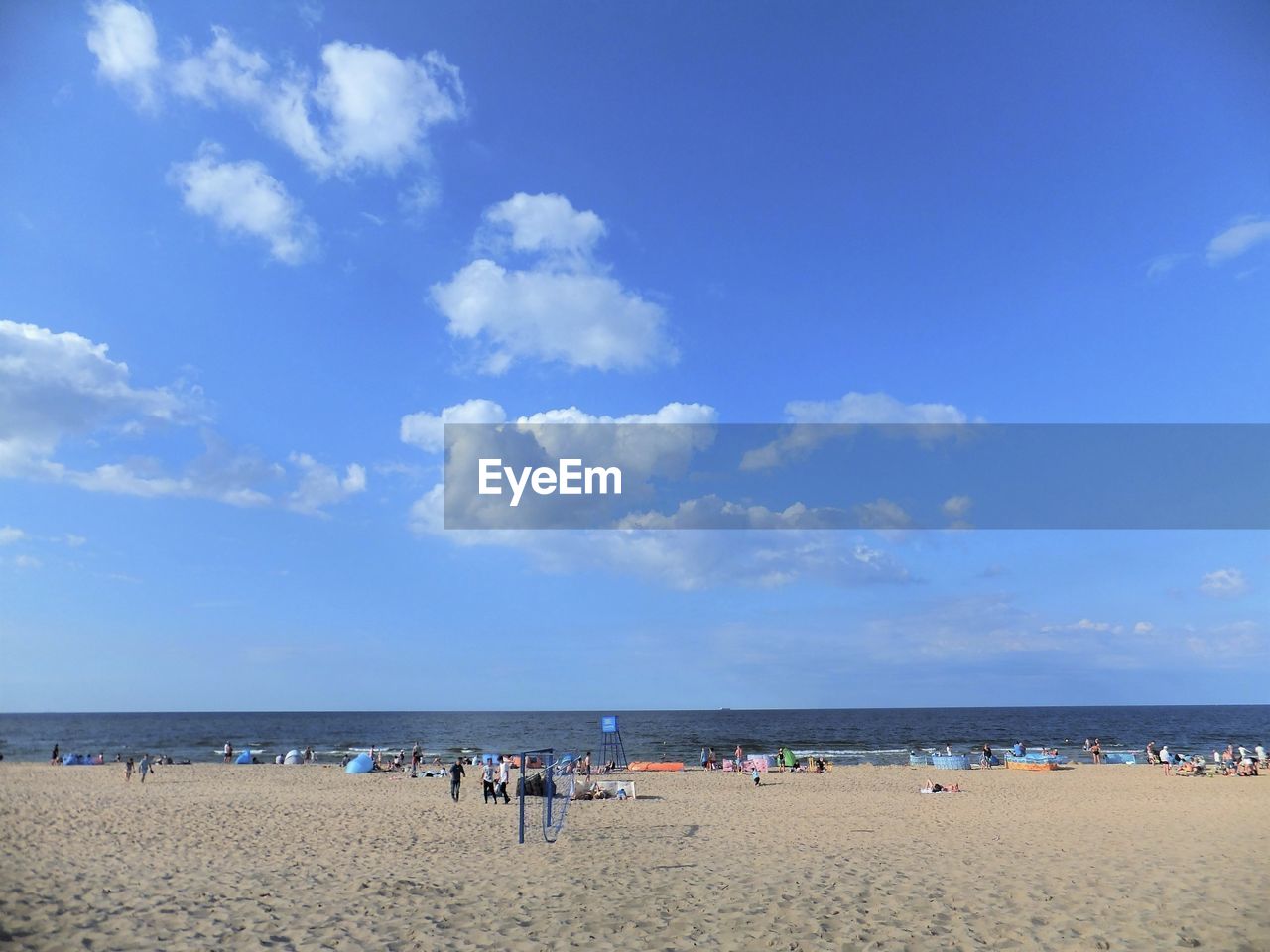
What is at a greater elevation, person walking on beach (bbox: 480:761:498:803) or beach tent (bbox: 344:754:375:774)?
person walking on beach (bbox: 480:761:498:803)

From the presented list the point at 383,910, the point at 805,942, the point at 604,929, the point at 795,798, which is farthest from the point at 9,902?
the point at 795,798

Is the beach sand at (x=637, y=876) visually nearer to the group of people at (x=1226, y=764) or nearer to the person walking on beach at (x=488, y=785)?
the person walking on beach at (x=488, y=785)

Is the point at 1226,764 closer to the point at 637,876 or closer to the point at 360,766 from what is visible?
the point at 637,876

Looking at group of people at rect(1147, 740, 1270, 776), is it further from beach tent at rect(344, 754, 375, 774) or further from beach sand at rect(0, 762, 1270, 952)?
beach tent at rect(344, 754, 375, 774)

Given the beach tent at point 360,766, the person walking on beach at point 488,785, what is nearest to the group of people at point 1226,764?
the person walking on beach at point 488,785

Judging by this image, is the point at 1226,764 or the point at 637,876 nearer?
the point at 637,876

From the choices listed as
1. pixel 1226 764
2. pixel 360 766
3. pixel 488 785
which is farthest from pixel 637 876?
pixel 1226 764

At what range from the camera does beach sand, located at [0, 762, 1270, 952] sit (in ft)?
31.1

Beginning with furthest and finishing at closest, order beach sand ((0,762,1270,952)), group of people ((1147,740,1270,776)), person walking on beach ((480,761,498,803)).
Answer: group of people ((1147,740,1270,776)), person walking on beach ((480,761,498,803)), beach sand ((0,762,1270,952))

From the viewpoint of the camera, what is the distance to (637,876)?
1270cm

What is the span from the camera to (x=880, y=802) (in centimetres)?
2453

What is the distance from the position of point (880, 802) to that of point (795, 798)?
2.69 meters

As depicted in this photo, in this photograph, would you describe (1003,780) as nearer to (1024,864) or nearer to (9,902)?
(1024,864)

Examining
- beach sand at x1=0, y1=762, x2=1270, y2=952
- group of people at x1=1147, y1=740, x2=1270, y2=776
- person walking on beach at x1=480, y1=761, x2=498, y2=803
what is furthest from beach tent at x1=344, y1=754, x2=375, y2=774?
group of people at x1=1147, y1=740, x2=1270, y2=776
